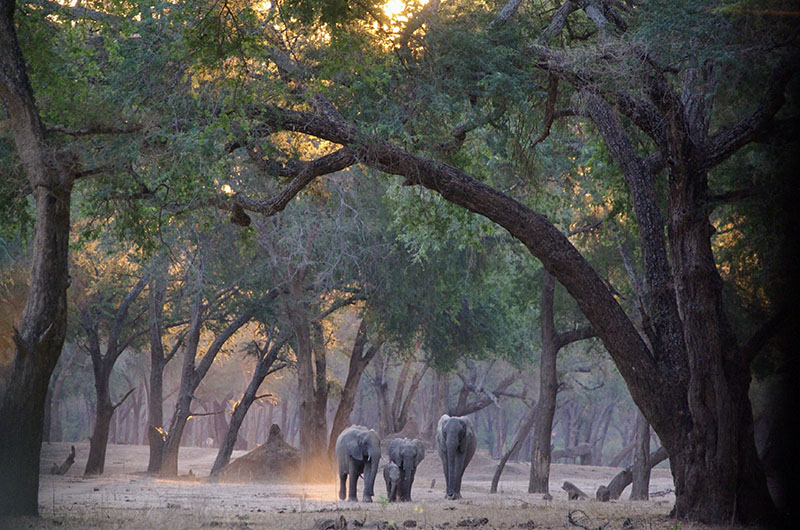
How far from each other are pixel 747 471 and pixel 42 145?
1053 centimetres

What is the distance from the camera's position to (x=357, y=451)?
20.3 meters

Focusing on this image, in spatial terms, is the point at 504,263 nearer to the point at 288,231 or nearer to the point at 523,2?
the point at 288,231

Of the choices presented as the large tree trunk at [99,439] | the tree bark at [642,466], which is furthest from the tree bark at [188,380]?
the tree bark at [642,466]

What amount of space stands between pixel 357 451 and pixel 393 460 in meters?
0.90

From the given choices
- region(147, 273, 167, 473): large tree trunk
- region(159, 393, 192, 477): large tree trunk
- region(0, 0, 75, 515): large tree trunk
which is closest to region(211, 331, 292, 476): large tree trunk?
region(159, 393, 192, 477): large tree trunk

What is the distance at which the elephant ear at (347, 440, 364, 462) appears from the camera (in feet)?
66.5

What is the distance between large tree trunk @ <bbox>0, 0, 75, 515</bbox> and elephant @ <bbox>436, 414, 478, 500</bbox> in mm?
11592

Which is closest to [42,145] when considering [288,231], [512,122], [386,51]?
[386,51]

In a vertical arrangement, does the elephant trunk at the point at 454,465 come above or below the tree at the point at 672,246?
below

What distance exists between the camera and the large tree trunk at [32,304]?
36.9 ft

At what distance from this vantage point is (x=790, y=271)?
35.3ft

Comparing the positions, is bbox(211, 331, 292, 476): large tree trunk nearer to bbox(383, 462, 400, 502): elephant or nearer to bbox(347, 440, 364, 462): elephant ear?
bbox(347, 440, 364, 462): elephant ear

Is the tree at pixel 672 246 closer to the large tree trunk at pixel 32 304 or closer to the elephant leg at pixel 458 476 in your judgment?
the large tree trunk at pixel 32 304

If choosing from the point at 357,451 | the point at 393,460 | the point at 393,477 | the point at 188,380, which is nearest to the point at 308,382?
the point at 188,380
